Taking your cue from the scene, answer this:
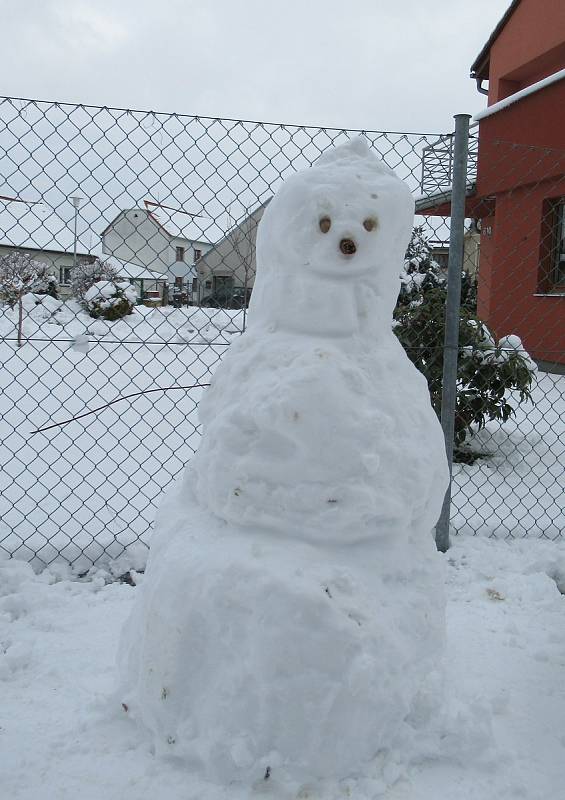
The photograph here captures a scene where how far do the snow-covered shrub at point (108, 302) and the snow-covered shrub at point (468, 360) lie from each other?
5536 millimetres

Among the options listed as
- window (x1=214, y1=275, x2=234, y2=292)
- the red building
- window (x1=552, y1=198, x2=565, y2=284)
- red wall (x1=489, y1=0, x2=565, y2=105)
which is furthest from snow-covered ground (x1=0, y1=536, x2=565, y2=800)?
red wall (x1=489, y1=0, x2=565, y2=105)

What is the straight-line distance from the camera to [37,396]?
5.66 m

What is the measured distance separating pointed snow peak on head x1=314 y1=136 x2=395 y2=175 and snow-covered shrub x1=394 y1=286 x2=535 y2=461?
2658mm

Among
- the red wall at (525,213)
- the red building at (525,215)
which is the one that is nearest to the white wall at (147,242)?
the red building at (525,215)

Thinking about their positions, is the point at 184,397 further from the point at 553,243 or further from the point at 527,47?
the point at 527,47

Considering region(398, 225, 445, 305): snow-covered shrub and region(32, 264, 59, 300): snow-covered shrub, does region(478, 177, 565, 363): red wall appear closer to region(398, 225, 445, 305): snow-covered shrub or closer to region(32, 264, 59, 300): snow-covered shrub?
region(398, 225, 445, 305): snow-covered shrub

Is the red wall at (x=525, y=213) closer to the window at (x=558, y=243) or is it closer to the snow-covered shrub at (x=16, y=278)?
the window at (x=558, y=243)

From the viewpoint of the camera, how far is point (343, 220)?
5.70 feet

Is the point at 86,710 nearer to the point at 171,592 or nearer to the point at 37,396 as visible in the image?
the point at 171,592

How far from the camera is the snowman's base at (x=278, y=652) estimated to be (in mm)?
1498

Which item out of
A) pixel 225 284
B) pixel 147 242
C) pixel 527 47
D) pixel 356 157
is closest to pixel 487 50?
pixel 527 47

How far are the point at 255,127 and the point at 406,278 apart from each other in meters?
3.09

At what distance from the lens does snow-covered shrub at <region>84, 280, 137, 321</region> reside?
9312 mm

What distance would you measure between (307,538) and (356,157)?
3.39 ft
